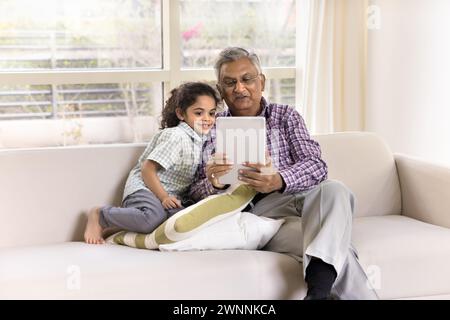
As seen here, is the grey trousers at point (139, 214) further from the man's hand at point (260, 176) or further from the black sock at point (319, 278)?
the black sock at point (319, 278)

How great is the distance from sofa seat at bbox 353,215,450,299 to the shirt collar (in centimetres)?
65

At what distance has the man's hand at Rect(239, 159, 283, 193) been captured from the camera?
280 centimetres

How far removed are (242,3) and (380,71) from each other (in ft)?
2.72

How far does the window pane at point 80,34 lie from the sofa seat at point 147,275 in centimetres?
158

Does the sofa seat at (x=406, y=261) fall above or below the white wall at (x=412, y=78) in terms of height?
below

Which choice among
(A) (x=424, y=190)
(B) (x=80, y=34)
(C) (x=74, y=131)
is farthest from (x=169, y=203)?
(B) (x=80, y=34)

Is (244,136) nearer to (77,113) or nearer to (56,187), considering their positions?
(56,187)

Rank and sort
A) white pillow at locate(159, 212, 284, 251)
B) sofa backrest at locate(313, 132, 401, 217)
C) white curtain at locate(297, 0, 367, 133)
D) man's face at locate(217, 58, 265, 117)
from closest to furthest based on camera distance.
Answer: white pillow at locate(159, 212, 284, 251) < man's face at locate(217, 58, 265, 117) < sofa backrest at locate(313, 132, 401, 217) < white curtain at locate(297, 0, 367, 133)

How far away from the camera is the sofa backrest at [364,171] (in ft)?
10.8

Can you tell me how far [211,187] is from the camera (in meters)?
2.93

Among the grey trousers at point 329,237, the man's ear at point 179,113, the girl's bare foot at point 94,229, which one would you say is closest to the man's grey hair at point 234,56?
the man's ear at point 179,113

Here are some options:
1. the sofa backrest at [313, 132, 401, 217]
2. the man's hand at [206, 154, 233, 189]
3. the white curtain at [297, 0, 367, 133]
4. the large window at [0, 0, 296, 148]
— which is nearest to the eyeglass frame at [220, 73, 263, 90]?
the man's hand at [206, 154, 233, 189]

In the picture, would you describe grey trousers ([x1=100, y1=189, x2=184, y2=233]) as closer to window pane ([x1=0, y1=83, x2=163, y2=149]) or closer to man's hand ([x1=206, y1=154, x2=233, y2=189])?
man's hand ([x1=206, y1=154, x2=233, y2=189])

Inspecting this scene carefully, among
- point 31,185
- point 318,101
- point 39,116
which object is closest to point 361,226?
point 31,185
